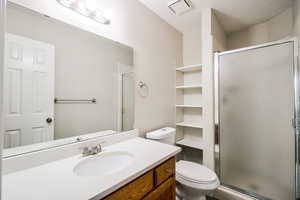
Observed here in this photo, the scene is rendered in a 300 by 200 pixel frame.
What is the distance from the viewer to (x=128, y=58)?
146 centimetres

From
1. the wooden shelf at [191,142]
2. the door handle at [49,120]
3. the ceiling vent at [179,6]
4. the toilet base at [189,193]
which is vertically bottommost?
the toilet base at [189,193]

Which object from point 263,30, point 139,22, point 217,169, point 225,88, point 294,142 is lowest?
point 217,169

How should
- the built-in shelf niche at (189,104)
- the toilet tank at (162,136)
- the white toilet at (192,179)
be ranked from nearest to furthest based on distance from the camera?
the white toilet at (192,179)
the toilet tank at (162,136)
the built-in shelf niche at (189,104)

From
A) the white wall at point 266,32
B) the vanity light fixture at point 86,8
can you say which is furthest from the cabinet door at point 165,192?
the white wall at point 266,32

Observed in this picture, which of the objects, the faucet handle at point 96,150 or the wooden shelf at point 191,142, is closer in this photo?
the faucet handle at point 96,150

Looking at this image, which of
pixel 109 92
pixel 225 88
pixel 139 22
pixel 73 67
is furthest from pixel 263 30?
pixel 73 67

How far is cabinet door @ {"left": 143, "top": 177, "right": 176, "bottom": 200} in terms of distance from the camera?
868 mm

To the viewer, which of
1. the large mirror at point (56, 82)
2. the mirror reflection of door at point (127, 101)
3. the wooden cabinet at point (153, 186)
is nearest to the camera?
the wooden cabinet at point (153, 186)

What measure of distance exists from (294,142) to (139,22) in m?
1.99

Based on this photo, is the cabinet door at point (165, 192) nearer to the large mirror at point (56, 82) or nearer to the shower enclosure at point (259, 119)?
the large mirror at point (56, 82)

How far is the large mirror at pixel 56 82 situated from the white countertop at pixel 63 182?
177mm

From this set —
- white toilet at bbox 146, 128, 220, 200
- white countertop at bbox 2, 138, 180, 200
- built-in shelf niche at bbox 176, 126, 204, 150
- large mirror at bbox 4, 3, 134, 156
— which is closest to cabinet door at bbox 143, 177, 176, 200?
white countertop at bbox 2, 138, 180, 200

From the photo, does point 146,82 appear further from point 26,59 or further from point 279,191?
point 279,191

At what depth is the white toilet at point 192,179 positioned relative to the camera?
1292 mm
